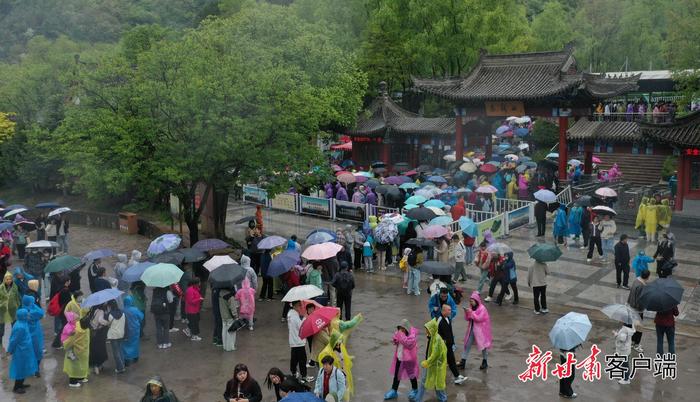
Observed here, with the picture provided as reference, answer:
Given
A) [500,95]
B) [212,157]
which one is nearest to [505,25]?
[500,95]

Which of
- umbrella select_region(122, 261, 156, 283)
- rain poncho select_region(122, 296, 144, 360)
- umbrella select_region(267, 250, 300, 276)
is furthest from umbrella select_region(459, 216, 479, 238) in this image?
rain poncho select_region(122, 296, 144, 360)

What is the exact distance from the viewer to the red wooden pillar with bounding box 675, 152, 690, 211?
26094mm

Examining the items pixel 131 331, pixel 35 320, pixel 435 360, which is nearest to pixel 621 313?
pixel 435 360

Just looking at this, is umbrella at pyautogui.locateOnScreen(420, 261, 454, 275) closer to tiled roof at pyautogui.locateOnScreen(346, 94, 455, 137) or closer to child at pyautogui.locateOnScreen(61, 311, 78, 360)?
child at pyautogui.locateOnScreen(61, 311, 78, 360)

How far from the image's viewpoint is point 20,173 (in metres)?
40.6

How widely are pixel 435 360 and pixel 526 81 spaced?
79.0 feet

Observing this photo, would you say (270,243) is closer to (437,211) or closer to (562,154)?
(437,211)

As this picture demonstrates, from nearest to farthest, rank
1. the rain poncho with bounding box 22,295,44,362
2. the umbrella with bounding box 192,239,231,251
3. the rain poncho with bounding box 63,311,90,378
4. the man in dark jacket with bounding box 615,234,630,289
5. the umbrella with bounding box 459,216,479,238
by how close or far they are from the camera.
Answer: the rain poncho with bounding box 63,311,90,378 < the rain poncho with bounding box 22,295,44,362 < the umbrella with bounding box 192,239,231,251 < the man in dark jacket with bounding box 615,234,630,289 < the umbrella with bounding box 459,216,479,238

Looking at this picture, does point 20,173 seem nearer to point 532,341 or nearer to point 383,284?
point 383,284

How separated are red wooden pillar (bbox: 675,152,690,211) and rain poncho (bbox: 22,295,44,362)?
22.9 m

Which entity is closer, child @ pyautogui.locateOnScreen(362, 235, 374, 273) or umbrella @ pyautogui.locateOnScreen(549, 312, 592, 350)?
umbrella @ pyautogui.locateOnScreen(549, 312, 592, 350)

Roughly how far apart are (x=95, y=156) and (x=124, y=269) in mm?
6365

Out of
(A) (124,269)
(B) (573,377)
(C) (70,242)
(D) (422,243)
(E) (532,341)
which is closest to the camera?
(B) (573,377)

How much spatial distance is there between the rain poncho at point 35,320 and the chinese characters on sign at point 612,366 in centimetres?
837
